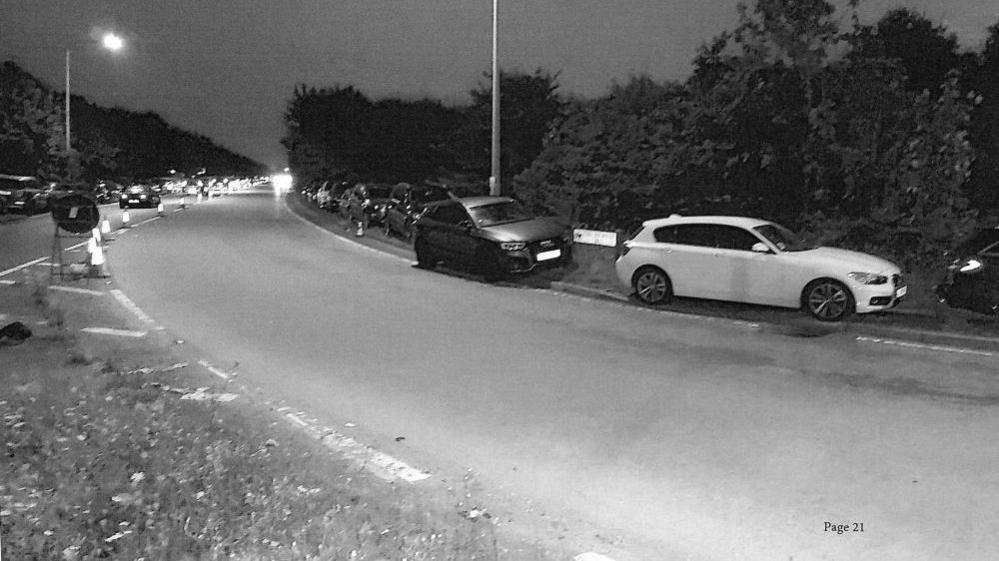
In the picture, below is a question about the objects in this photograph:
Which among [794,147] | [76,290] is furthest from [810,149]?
[76,290]

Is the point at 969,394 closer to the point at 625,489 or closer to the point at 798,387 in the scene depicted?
the point at 798,387

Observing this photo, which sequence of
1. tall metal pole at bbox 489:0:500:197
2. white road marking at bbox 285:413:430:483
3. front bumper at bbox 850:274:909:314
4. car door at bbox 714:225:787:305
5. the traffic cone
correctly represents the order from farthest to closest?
tall metal pole at bbox 489:0:500:197 < the traffic cone < car door at bbox 714:225:787:305 < front bumper at bbox 850:274:909:314 < white road marking at bbox 285:413:430:483

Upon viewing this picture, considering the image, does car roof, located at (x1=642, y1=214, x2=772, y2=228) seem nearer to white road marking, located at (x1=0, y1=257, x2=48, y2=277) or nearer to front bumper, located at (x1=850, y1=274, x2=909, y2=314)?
front bumper, located at (x1=850, y1=274, x2=909, y2=314)

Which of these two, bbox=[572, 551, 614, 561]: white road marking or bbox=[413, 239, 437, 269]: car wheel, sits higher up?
bbox=[413, 239, 437, 269]: car wheel

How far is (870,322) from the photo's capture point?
41.3ft

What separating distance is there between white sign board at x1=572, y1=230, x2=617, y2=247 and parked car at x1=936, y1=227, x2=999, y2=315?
6312mm

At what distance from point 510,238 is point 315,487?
12386 millimetres

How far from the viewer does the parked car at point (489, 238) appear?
1792 cm

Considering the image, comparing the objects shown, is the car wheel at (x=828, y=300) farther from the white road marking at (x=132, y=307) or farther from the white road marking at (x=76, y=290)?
the white road marking at (x=76, y=290)

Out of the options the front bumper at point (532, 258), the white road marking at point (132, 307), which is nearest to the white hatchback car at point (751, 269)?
the front bumper at point (532, 258)

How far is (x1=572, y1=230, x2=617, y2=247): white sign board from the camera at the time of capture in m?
17.4

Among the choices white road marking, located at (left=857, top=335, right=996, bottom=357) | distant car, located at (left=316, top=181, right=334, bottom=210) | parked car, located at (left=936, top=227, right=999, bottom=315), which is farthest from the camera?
distant car, located at (left=316, top=181, right=334, bottom=210)

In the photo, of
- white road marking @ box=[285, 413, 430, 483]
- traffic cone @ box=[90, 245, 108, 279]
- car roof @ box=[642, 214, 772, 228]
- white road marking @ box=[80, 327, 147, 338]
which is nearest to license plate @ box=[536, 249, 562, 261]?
car roof @ box=[642, 214, 772, 228]

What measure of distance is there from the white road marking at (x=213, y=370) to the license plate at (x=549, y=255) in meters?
8.65
